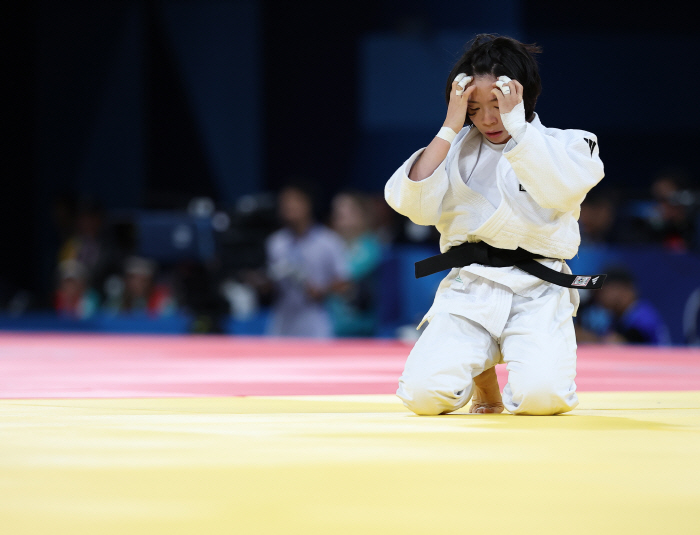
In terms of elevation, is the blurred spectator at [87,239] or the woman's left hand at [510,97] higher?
the woman's left hand at [510,97]

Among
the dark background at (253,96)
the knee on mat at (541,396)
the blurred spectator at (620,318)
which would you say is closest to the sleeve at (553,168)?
the knee on mat at (541,396)

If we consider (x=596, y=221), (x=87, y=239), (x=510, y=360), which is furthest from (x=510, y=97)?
(x=87, y=239)

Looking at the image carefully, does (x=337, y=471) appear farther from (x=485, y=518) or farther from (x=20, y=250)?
(x=20, y=250)

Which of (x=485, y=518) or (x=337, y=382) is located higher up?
(x=485, y=518)

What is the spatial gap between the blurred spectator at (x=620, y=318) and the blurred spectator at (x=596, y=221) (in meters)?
0.52

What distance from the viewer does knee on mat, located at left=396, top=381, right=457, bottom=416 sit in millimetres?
1619

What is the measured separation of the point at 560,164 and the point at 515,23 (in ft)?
22.4

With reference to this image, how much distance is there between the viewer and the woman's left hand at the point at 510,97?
1.64 metres

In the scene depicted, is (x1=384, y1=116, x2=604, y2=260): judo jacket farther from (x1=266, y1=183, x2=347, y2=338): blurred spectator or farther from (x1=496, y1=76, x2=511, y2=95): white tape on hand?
(x1=266, y1=183, x2=347, y2=338): blurred spectator

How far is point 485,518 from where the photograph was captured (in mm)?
887

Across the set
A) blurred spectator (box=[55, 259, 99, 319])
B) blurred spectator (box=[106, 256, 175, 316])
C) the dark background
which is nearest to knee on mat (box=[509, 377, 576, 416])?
blurred spectator (box=[106, 256, 175, 316])

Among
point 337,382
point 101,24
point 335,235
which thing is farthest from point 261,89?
point 337,382

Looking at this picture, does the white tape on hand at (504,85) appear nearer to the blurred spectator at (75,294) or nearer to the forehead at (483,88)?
the forehead at (483,88)

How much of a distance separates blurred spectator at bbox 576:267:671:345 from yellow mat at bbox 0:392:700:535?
105 inches
